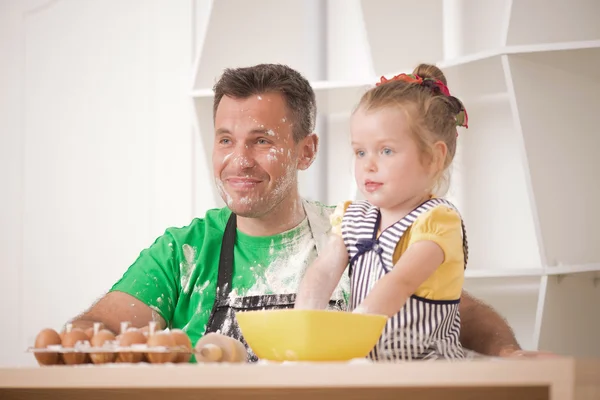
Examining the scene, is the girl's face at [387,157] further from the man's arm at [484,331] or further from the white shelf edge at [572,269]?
the white shelf edge at [572,269]

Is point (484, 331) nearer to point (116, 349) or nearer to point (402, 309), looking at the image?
point (402, 309)

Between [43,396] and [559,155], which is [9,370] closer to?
[43,396]

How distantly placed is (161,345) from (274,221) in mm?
901

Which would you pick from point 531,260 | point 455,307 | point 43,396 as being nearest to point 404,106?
point 455,307

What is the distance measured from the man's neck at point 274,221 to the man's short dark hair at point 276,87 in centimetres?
16

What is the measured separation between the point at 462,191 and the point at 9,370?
5.33ft

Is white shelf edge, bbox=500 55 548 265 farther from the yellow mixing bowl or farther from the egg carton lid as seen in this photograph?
the egg carton lid

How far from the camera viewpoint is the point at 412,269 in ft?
3.93

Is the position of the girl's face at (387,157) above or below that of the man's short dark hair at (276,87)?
below

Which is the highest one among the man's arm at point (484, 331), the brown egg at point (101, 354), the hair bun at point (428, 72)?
the hair bun at point (428, 72)

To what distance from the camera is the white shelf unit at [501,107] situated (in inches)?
79.8

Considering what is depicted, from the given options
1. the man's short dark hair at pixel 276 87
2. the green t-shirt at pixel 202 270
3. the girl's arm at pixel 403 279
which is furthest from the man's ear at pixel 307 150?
the girl's arm at pixel 403 279

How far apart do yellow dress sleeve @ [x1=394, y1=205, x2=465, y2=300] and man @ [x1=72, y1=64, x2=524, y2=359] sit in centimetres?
36

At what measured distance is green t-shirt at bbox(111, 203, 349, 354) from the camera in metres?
1.72
